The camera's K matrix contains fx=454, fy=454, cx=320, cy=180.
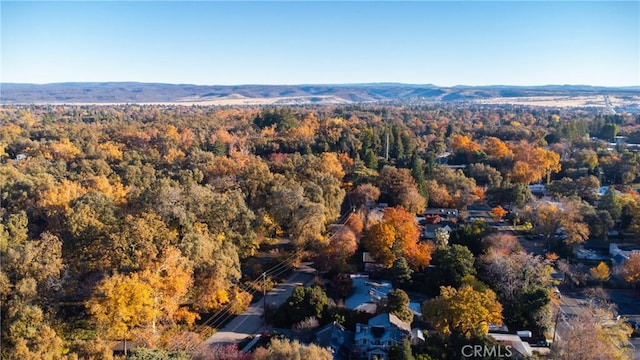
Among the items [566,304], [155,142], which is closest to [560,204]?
[566,304]

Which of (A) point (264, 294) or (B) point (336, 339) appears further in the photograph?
(A) point (264, 294)

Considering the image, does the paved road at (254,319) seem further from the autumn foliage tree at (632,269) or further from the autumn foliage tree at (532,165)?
the autumn foliage tree at (532,165)

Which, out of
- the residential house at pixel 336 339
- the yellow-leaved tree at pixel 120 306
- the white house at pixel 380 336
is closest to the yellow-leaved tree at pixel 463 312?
the white house at pixel 380 336

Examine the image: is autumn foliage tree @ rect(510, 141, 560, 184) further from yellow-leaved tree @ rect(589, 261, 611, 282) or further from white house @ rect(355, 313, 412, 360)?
white house @ rect(355, 313, 412, 360)

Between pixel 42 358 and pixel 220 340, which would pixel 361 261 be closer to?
pixel 220 340

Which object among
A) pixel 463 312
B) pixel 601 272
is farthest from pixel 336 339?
pixel 601 272

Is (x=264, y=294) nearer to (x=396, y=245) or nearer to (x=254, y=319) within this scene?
(x=254, y=319)

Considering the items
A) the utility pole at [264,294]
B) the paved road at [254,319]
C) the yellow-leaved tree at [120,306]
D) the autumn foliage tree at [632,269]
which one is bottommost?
the paved road at [254,319]

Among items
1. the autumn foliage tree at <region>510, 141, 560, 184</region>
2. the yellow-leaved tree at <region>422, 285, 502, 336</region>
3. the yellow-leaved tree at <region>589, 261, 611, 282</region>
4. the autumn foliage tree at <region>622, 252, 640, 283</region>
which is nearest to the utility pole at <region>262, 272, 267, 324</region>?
the yellow-leaved tree at <region>422, 285, 502, 336</region>
